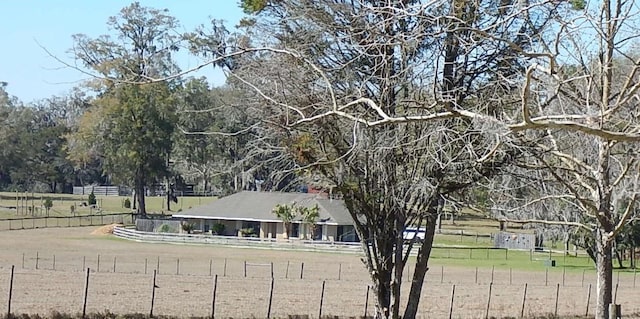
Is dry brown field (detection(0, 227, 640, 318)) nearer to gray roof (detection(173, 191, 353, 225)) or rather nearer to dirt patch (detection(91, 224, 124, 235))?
gray roof (detection(173, 191, 353, 225))

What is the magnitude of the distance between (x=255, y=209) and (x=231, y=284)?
33702 mm

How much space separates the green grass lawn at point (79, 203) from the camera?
8775cm

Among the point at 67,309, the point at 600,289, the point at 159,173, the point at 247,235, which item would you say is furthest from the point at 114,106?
the point at 600,289

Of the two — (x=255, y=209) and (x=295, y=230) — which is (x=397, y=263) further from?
(x=255, y=209)

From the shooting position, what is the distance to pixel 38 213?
282 feet

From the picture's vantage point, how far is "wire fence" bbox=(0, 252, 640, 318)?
25.8 metres

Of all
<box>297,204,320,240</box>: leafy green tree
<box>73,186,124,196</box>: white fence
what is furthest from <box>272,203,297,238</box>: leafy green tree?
<box>73,186,124,196</box>: white fence

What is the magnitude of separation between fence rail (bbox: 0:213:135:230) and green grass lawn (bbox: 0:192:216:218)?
3.61m

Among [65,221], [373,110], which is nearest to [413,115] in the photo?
[373,110]

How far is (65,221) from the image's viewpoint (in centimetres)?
8075

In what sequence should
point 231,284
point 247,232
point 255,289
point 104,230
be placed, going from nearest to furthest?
point 255,289 < point 231,284 < point 247,232 < point 104,230

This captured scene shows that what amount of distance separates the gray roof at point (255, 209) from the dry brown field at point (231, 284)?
6.02 m

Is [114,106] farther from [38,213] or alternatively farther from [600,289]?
[600,289]

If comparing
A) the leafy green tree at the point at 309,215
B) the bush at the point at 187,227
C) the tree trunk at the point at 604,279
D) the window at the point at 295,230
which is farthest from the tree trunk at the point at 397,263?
the bush at the point at 187,227
